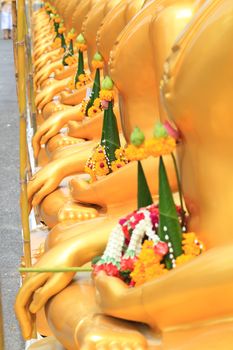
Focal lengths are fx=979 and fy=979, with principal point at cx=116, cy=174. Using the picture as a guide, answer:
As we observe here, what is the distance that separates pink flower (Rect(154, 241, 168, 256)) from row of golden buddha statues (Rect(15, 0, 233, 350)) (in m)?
0.05

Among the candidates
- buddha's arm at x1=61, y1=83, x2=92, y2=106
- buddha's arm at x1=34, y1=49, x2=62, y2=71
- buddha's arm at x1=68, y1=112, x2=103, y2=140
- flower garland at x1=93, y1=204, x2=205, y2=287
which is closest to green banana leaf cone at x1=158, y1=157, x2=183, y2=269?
flower garland at x1=93, y1=204, x2=205, y2=287

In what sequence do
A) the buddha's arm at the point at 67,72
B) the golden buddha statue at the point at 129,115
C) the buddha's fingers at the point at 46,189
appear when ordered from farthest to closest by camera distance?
1. the buddha's arm at the point at 67,72
2. the buddha's fingers at the point at 46,189
3. the golden buddha statue at the point at 129,115

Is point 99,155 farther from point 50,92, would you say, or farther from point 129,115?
point 50,92

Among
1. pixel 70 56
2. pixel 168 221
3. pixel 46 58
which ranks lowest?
pixel 46 58

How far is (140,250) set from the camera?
1.38 meters

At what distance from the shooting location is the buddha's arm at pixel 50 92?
3.31 metres

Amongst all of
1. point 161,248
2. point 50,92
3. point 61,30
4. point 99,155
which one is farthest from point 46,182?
point 61,30

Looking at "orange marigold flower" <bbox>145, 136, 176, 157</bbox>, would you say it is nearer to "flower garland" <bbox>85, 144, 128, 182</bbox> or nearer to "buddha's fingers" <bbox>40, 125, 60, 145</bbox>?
"flower garland" <bbox>85, 144, 128, 182</bbox>

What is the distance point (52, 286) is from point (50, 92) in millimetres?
1880

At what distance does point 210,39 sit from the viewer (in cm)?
123

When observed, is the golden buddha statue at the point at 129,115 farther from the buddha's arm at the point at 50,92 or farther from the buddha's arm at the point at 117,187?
the buddha's arm at the point at 50,92

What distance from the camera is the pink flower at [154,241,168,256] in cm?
132

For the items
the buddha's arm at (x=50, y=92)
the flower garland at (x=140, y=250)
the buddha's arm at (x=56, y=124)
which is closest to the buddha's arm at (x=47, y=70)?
the buddha's arm at (x=50, y=92)

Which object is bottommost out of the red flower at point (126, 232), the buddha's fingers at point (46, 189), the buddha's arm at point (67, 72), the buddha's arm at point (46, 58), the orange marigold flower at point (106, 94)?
the buddha's arm at point (46, 58)
